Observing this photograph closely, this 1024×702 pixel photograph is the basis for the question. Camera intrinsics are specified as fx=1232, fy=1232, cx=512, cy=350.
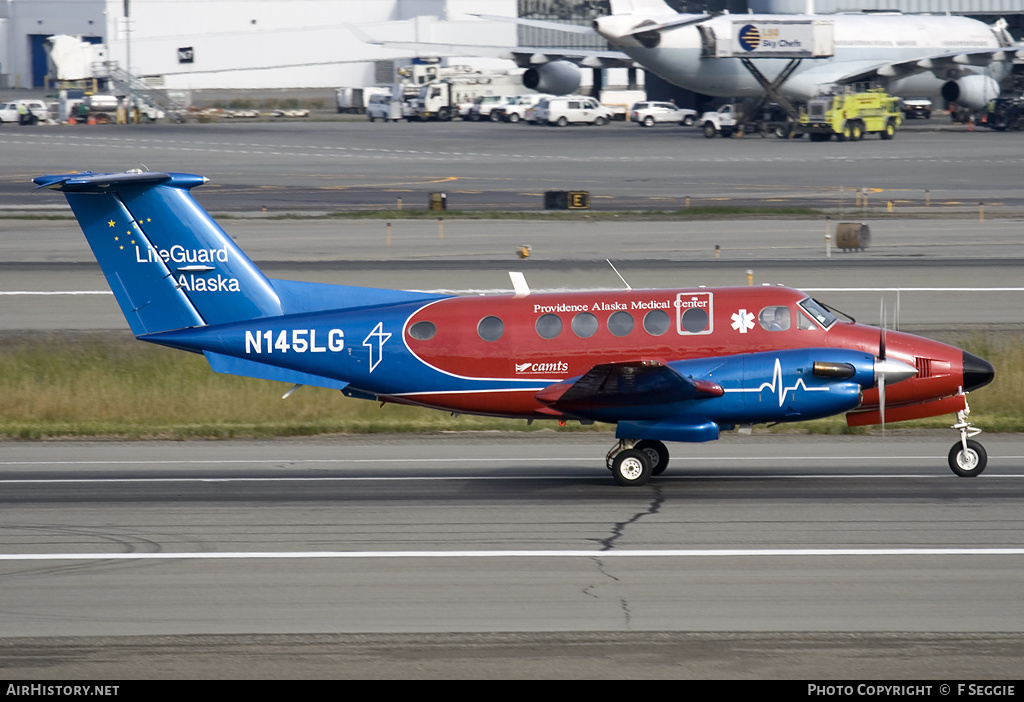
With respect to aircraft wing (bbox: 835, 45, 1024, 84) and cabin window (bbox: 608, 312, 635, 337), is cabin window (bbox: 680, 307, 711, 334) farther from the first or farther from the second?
aircraft wing (bbox: 835, 45, 1024, 84)

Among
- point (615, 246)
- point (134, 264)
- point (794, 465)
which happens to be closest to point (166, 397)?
point (134, 264)

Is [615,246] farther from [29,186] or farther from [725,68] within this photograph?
[725,68]

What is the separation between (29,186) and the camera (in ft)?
195

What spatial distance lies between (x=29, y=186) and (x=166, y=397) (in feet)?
132

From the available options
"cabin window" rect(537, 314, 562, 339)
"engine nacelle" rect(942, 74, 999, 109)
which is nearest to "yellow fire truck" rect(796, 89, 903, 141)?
"engine nacelle" rect(942, 74, 999, 109)

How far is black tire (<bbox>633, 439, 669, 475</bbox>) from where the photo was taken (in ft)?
53.3

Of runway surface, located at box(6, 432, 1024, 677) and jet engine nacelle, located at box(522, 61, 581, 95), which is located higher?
jet engine nacelle, located at box(522, 61, 581, 95)

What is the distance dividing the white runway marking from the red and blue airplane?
3082 millimetres

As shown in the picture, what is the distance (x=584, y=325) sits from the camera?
1598 cm

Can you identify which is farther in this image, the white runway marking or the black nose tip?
the black nose tip

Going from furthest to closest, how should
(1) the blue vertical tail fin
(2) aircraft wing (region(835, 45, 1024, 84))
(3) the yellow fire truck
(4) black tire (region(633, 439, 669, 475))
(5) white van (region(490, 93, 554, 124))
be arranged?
(5) white van (region(490, 93, 554, 124)), (2) aircraft wing (region(835, 45, 1024, 84)), (3) the yellow fire truck, (1) the blue vertical tail fin, (4) black tire (region(633, 439, 669, 475))

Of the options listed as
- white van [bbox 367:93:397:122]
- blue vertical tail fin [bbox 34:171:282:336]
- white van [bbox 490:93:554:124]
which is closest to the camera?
blue vertical tail fin [bbox 34:171:282:336]

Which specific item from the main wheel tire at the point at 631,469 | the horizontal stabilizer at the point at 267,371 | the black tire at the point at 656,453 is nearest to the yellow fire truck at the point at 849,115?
the black tire at the point at 656,453

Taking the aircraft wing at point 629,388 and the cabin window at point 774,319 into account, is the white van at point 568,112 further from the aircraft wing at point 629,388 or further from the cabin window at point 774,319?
the aircraft wing at point 629,388
